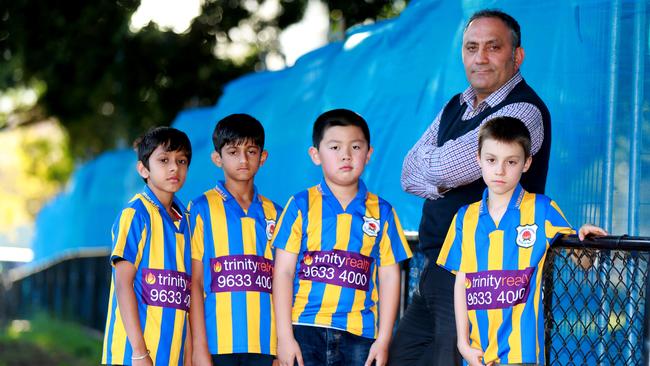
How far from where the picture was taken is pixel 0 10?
1332 cm

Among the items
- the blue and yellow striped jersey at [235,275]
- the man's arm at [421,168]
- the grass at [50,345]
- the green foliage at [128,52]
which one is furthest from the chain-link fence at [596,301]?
the grass at [50,345]

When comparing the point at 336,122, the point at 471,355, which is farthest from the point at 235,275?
the point at 471,355

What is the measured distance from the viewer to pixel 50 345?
48.2 feet

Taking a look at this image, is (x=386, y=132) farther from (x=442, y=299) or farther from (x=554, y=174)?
(x=442, y=299)

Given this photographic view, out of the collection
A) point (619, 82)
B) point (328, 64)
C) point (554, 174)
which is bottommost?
point (554, 174)

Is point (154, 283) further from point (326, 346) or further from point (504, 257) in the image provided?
point (504, 257)

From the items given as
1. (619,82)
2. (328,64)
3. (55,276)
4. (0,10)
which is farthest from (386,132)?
(55,276)

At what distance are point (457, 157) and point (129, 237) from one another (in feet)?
4.63

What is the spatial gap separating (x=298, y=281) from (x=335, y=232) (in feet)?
0.80

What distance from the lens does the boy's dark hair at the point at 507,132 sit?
12.2 ft

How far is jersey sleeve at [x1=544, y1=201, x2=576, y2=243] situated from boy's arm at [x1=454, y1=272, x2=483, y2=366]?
343 millimetres

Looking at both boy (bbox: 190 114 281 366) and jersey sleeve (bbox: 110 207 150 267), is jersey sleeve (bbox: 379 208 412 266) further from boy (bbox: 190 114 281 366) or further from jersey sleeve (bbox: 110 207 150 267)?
jersey sleeve (bbox: 110 207 150 267)

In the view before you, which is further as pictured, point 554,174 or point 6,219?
point 6,219

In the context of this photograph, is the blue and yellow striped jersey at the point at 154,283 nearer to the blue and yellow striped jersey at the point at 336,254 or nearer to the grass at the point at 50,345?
the blue and yellow striped jersey at the point at 336,254
